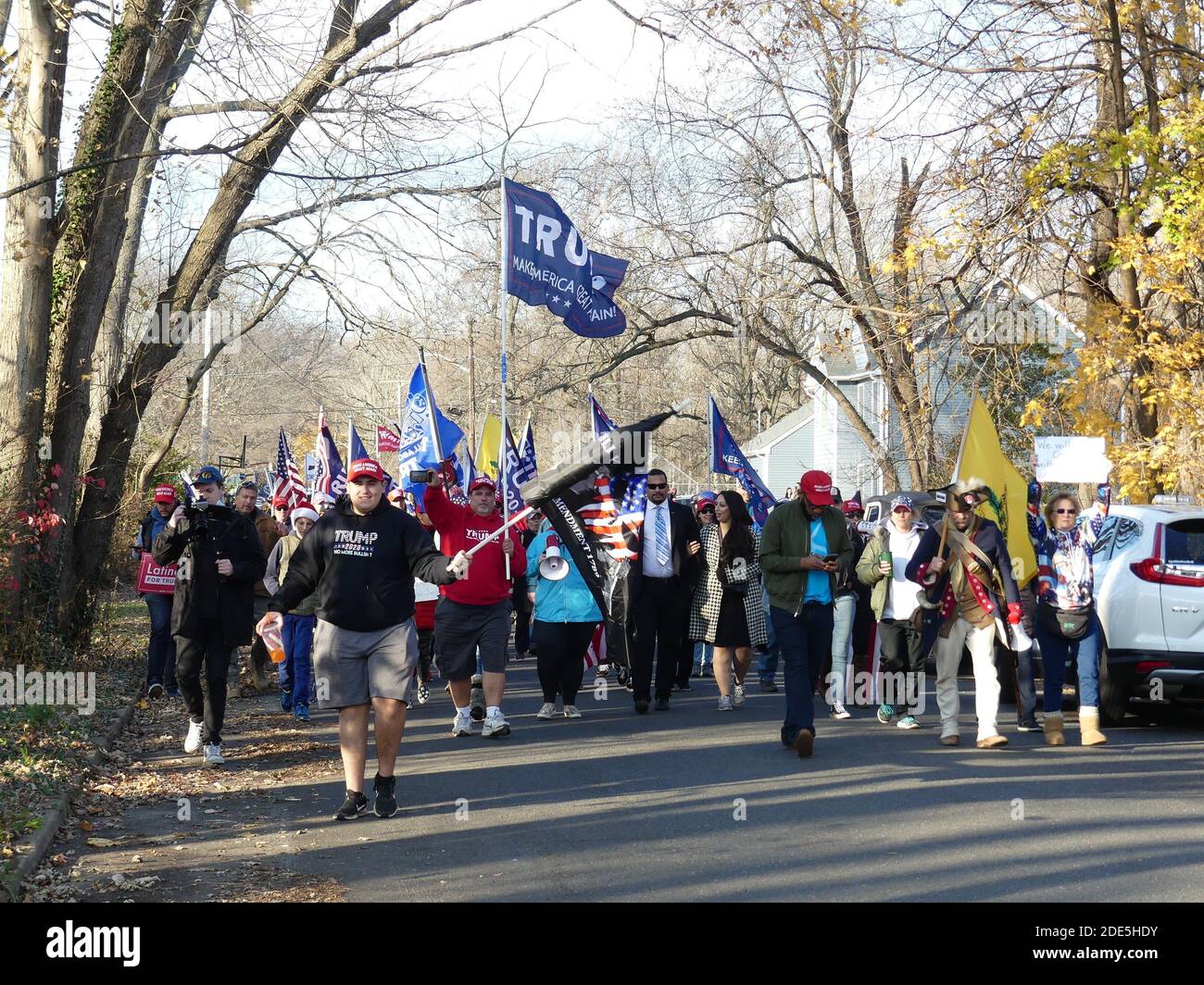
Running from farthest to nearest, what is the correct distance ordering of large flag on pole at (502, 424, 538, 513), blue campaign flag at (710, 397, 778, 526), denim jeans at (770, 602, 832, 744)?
blue campaign flag at (710, 397, 778, 526), large flag on pole at (502, 424, 538, 513), denim jeans at (770, 602, 832, 744)

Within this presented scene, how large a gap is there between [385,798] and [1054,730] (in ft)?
17.8

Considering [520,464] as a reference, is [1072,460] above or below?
below

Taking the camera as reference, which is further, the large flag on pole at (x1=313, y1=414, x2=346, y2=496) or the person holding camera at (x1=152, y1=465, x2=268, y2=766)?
the large flag on pole at (x1=313, y1=414, x2=346, y2=496)

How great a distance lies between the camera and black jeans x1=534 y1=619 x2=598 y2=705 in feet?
39.9

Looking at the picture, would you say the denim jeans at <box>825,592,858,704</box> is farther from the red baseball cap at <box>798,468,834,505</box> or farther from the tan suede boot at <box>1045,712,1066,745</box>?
the red baseball cap at <box>798,468,834,505</box>

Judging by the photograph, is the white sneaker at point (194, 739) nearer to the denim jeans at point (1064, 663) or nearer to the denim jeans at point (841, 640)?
the denim jeans at point (841, 640)

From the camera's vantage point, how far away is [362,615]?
26.3ft

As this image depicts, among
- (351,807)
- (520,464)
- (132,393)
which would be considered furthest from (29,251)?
(351,807)

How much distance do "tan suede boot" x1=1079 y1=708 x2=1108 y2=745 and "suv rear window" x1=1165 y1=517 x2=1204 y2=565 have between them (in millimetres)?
1356

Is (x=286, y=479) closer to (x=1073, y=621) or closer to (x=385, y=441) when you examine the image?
(x=385, y=441)

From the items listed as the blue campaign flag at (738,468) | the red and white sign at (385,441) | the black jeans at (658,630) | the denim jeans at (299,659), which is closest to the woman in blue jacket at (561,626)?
the black jeans at (658,630)

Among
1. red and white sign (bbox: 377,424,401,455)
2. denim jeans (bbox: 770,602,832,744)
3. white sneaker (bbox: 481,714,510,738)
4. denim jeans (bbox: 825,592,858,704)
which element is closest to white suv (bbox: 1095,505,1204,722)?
denim jeans (bbox: 825,592,858,704)

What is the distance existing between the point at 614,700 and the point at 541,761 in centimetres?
409

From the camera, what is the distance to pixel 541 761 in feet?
32.7
